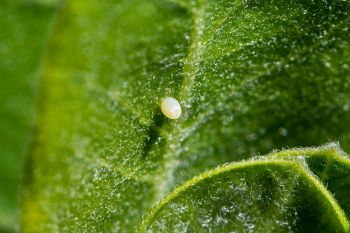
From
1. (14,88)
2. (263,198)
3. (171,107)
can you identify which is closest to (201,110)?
(171,107)

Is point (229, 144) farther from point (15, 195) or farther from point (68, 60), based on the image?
point (15, 195)

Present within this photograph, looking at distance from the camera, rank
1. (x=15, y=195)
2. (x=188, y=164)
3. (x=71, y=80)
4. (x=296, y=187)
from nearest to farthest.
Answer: (x=296, y=187), (x=188, y=164), (x=71, y=80), (x=15, y=195)

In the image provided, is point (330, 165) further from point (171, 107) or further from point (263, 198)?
point (171, 107)

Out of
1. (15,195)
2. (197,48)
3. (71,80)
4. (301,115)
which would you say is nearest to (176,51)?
(197,48)

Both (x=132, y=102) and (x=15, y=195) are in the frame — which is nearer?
(x=132, y=102)

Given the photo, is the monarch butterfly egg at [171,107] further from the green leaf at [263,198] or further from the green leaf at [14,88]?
the green leaf at [14,88]

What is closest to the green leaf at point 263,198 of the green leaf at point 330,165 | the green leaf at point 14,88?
the green leaf at point 330,165
